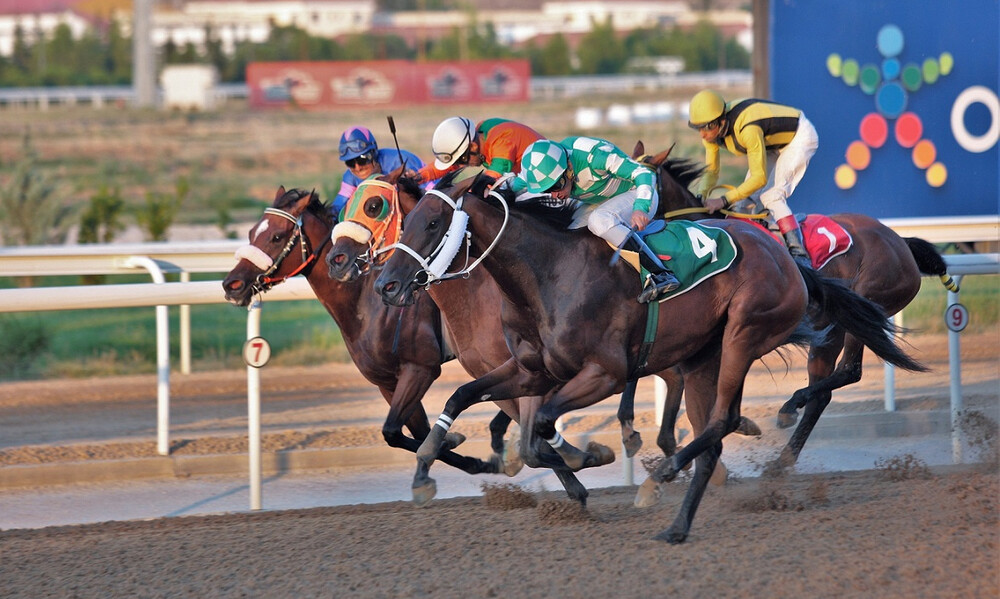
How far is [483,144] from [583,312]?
103 centimetres

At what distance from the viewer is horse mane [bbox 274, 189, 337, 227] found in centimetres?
543

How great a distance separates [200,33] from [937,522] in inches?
1564

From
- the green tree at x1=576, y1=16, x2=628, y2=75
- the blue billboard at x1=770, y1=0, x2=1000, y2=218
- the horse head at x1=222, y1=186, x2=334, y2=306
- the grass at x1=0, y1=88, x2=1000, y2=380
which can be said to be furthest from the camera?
the green tree at x1=576, y1=16, x2=628, y2=75

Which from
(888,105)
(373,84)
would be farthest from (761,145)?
(373,84)

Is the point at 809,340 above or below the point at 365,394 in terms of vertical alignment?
above

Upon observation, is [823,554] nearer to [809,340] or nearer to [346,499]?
[809,340]

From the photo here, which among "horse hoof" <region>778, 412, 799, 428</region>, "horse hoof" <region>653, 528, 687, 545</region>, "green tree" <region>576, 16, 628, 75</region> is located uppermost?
"green tree" <region>576, 16, 628, 75</region>

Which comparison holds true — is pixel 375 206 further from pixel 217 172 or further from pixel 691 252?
pixel 217 172

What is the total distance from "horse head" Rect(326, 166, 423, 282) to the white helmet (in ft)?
0.70

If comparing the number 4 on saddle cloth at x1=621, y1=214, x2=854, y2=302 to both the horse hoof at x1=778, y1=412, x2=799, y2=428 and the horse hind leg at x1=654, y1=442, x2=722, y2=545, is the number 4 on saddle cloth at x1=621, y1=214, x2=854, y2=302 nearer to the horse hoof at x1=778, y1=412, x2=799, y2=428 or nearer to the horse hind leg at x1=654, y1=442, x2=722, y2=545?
the horse hind leg at x1=654, y1=442, x2=722, y2=545

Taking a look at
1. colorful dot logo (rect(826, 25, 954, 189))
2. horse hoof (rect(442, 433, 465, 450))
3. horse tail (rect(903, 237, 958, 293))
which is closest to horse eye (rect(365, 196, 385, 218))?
horse hoof (rect(442, 433, 465, 450))

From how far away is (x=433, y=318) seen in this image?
17.3 feet

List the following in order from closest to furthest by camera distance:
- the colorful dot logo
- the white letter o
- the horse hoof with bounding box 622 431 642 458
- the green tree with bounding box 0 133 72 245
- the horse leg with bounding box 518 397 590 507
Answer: the horse leg with bounding box 518 397 590 507, the horse hoof with bounding box 622 431 642 458, the white letter o, the colorful dot logo, the green tree with bounding box 0 133 72 245

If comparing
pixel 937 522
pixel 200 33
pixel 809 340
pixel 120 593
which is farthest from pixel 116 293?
pixel 200 33
